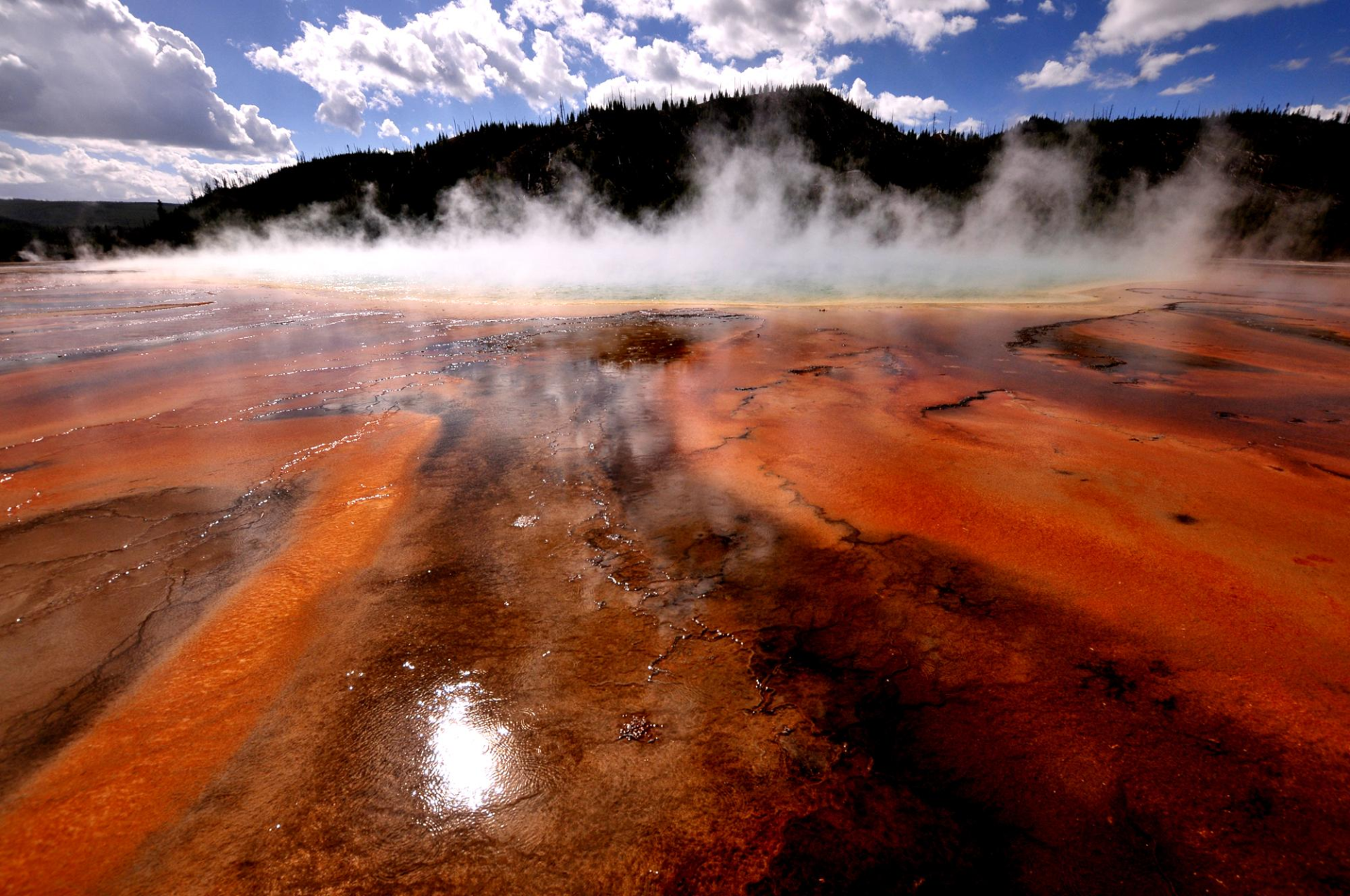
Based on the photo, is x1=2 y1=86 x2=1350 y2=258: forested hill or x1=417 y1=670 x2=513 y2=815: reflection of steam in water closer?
x1=417 y1=670 x2=513 y2=815: reflection of steam in water

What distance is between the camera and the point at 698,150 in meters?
42.9

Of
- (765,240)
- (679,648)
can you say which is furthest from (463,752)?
(765,240)

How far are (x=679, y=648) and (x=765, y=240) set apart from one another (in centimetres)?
3516

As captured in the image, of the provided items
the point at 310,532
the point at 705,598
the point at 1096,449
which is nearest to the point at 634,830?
the point at 705,598

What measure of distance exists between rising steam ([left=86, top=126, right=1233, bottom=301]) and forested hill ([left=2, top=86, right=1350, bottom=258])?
1.31 meters

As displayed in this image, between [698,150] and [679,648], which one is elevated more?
[698,150]

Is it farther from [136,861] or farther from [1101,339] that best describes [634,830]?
[1101,339]

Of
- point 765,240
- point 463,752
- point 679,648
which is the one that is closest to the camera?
point 463,752

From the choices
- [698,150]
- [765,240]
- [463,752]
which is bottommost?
[463,752]

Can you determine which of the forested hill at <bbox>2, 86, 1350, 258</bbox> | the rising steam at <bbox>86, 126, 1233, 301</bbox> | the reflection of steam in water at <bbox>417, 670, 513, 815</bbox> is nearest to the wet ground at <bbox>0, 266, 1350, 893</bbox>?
the reflection of steam in water at <bbox>417, 670, 513, 815</bbox>

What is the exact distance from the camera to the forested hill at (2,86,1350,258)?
3064cm

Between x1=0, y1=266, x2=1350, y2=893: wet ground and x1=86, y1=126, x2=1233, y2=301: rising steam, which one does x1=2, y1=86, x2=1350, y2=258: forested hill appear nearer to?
x1=86, y1=126, x2=1233, y2=301: rising steam

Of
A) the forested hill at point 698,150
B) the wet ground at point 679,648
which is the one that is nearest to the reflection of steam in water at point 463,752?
the wet ground at point 679,648

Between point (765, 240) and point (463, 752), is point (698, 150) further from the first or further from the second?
point (463, 752)
